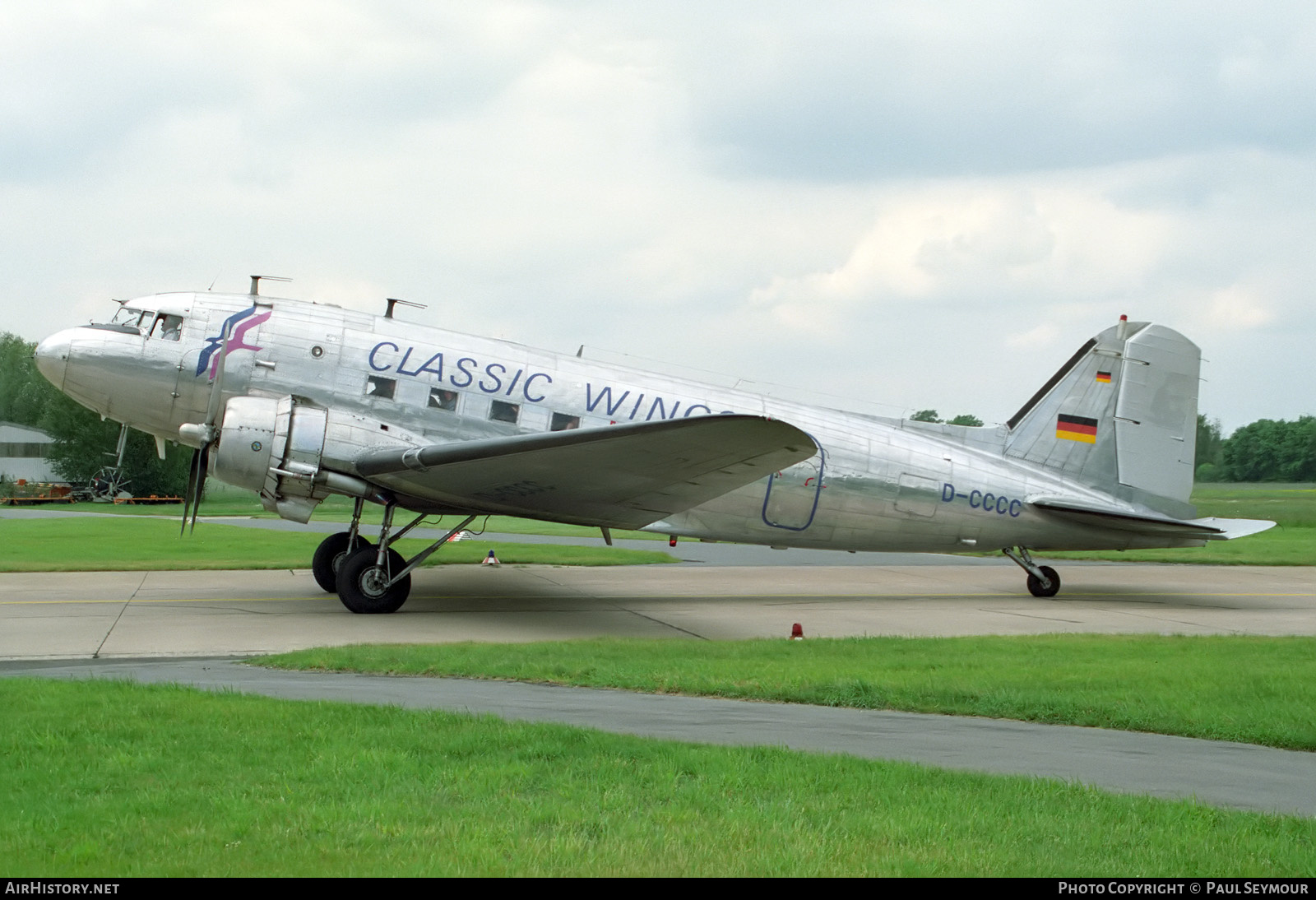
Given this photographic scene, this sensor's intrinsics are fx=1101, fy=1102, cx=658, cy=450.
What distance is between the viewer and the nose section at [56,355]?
16125mm

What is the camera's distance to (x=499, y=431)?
651 inches

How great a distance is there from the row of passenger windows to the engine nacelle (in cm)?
59

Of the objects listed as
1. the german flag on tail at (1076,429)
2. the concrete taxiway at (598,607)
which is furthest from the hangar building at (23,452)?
the german flag on tail at (1076,429)

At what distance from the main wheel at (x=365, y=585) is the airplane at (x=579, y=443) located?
0.03 meters

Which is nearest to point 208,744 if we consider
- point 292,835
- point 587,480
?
point 292,835

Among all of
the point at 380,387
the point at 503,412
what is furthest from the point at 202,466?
the point at 503,412

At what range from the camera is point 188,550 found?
25.4m

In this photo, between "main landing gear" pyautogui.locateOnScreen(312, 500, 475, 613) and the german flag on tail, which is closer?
"main landing gear" pyautogui.locateOnScreen(312, 500, 475, 613)

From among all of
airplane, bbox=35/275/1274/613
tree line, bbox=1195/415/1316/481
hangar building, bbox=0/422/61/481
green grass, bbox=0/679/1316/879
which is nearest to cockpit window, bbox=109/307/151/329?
airplane, bbox=35/275/1274/613

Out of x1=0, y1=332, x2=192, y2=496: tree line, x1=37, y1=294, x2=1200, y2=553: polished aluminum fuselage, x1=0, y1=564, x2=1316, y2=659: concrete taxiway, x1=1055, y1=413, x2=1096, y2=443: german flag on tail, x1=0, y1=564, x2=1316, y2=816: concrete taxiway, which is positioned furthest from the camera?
x1=0, y1=332, x2=192, y2=496: tree line

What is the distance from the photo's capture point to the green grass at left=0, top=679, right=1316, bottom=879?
471 centimetres

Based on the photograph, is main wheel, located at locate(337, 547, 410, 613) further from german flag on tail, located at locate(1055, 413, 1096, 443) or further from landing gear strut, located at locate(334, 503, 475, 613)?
german flag on tail, located at locate(1055, 413, 1096, 443)

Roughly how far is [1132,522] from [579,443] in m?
11.2
